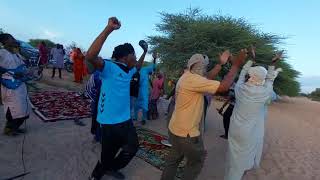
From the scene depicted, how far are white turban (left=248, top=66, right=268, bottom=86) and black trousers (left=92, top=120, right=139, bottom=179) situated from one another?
1635 mm

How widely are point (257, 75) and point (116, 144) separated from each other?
6.49 ft

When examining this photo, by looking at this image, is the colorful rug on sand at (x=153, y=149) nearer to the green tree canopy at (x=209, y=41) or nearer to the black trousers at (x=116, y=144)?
the black trousers at (x=116, y=144)

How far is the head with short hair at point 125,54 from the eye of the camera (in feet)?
14.9

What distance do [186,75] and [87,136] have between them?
12.4 ft

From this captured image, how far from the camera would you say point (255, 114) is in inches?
182

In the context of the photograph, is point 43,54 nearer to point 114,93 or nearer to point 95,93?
point 95,93

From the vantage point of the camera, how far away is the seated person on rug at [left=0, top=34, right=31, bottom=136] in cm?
647

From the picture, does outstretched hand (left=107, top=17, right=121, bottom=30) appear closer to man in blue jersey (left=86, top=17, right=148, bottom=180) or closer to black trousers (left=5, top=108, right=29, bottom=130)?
man in blue jersey (left=86, top=17, right=148, bottom=180)

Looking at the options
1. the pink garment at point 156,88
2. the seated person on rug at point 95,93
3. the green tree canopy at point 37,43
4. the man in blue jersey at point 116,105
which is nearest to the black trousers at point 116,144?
the man in blue jersey at point 116,105

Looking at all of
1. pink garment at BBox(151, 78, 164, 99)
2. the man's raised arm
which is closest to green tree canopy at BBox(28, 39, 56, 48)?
pink garment at BBox(151, 78, 164, 99)

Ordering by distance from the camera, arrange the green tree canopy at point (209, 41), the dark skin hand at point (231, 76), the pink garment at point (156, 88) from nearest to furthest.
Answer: the dark skin hand at point (231, 76)
the pink garment at point (156, 88)
the green tree canopy at point (209, 41)

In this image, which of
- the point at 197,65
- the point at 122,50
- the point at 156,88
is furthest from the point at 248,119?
the point at 156,88

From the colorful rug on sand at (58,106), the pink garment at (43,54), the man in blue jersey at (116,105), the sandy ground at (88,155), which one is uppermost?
the man in blue jersey at (116,105)

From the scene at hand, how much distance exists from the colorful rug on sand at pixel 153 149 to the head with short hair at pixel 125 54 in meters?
2.00
